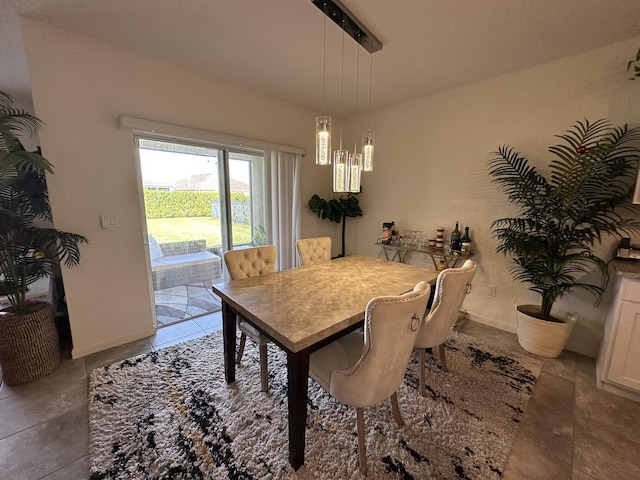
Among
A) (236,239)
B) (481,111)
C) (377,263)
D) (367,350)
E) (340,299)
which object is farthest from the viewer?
(236,239)

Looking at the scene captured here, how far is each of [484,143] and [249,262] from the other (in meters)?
2.66

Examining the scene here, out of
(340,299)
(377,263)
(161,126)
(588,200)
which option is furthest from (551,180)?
(161,126)

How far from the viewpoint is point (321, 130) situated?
1.64m

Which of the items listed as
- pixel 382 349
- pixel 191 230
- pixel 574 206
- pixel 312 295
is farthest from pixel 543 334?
pixel 191 230

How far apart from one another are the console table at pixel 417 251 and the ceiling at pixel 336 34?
5.89 feet

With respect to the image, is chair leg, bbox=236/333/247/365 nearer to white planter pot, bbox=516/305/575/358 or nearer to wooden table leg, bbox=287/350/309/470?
wooden table leg, bbox=287/350/309/470

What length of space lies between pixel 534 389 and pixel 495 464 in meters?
0.86

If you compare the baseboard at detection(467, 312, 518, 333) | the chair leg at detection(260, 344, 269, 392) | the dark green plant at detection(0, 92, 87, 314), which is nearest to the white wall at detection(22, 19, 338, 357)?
the dark green plant at detection(0, 92, 87, 314)

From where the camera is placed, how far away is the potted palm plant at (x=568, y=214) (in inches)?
79.7

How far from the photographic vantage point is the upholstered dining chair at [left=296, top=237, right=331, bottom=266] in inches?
106

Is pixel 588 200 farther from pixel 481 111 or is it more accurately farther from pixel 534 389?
pixel 534 389

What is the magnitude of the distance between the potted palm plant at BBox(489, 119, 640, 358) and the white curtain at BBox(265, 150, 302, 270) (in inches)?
94.0

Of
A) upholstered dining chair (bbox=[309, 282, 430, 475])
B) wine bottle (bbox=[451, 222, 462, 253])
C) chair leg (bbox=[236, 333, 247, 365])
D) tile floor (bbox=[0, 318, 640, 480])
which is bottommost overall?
tile floor (bbox=[0, 318, 640, 480])

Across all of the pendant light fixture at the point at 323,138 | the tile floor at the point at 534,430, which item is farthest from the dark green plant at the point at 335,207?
the tile floor at the point at 534,430
